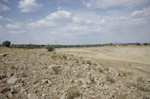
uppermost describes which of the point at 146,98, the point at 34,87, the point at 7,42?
the point at 7,42

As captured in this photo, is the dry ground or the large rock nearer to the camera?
the large rock

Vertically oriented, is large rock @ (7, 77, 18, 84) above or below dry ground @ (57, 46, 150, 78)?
above

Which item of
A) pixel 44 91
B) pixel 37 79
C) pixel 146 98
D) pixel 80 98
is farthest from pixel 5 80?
pixel 146 98

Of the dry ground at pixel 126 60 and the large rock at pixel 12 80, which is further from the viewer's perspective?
the dry ground at pixel 126 60

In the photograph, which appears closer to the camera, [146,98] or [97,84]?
[146,98]

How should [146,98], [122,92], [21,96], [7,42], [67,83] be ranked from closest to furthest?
[21,96] → [146,98] → [122,92] → [67,83] → [7,42]

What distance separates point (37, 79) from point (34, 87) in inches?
36.0

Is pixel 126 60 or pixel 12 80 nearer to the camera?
pixel 12 80

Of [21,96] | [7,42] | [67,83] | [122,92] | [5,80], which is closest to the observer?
[21,96]

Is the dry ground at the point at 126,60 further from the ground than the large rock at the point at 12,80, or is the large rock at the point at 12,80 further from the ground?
the large rock at the point at 12,80

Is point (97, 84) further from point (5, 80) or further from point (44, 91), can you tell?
point (5, 80)

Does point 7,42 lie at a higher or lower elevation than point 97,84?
higher

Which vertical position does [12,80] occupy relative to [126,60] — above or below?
above

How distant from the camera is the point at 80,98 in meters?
5.01
